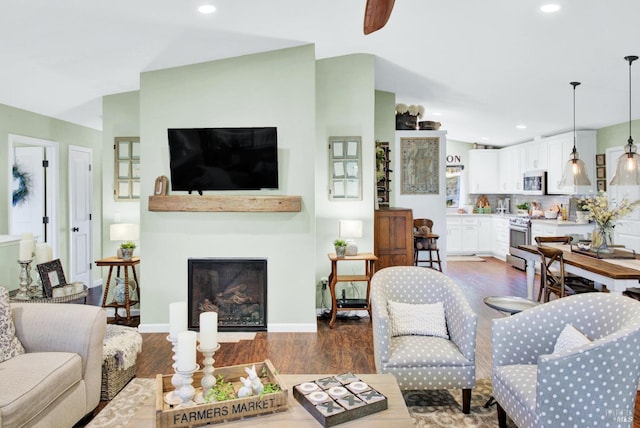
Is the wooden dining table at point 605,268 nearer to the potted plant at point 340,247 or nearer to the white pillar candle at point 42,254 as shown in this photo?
the potted plant at point 340,247

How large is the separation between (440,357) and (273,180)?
2503mm

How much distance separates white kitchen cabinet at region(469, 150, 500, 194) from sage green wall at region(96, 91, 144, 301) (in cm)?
749

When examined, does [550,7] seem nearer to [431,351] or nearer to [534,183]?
[431,351]

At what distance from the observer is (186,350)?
2.08 meters

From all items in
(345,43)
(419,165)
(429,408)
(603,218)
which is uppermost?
(345,43)

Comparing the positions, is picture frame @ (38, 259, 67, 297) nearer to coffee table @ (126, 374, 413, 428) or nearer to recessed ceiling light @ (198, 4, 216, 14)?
coffee table @ (126, 374, 413, 428)

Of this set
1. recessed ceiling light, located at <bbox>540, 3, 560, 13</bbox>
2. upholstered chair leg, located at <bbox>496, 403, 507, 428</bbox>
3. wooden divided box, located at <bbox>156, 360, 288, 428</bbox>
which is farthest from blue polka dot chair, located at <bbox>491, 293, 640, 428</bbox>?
recessed ceiling light, located at <bbox>540, 3, 560, 13</bbox>

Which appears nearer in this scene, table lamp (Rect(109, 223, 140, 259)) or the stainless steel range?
table lamp (Rect(109, 223, 140, 259))

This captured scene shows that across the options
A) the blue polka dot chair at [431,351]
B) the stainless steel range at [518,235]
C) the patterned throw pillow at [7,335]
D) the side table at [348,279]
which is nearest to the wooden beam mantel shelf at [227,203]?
the side table at [348,279]

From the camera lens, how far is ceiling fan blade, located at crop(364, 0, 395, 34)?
191 cm

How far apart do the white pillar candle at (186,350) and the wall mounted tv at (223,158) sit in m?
2.89

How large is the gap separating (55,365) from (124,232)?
272 cm

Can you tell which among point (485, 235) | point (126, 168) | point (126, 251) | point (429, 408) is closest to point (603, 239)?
point (429, 408)

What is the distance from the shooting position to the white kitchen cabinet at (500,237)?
31.9 feet
